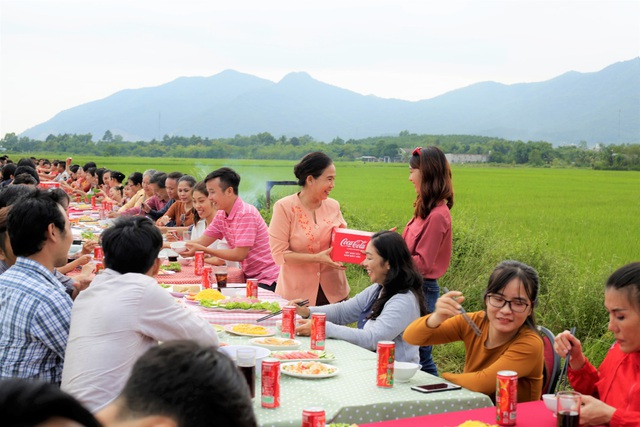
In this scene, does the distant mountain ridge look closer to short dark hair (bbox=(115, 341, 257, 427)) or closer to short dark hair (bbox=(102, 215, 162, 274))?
short dark hair (bbox=(102, 215, 162, 274))

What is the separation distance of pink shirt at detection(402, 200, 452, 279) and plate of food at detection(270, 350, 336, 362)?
1350 mm

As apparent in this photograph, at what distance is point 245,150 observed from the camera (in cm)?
4447

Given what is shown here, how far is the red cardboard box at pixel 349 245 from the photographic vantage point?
4.54 metres

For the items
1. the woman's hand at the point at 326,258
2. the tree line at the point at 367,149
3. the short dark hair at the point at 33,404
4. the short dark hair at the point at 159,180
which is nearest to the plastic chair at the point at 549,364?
the woman's hand at the point at 326,258

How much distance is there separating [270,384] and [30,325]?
3.26ft

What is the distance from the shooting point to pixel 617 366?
2.69 meters

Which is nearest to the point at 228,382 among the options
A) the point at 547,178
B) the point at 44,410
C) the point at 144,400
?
the point at 144,400

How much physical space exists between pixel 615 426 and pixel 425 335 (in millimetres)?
980

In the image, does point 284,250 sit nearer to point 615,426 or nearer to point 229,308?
point 229,308

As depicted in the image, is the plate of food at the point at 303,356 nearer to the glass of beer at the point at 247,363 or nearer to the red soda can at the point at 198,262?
the glass of beer at the point at 247,363

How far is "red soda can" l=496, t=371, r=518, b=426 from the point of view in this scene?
2457mm

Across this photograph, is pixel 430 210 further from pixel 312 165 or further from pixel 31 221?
pixel 31 221

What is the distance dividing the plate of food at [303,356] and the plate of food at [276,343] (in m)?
0.09

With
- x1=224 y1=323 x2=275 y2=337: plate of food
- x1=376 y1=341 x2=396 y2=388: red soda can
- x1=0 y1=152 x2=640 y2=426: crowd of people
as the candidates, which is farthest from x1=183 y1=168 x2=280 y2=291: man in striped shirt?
x1=376 y1=341 x2=396 y2=388: red soda can
